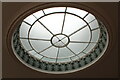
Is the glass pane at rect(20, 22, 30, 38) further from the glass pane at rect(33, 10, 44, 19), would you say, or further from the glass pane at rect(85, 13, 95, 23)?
the glass pane at rect(85, 13, 95, 23)

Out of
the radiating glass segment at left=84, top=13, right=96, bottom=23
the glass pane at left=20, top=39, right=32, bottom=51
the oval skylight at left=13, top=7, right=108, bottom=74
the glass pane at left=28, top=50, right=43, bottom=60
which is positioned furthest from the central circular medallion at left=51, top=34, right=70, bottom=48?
the radiating glass segment at left=84, top=13, right=96, bottom=23

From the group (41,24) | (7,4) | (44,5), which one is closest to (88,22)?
(41,24)

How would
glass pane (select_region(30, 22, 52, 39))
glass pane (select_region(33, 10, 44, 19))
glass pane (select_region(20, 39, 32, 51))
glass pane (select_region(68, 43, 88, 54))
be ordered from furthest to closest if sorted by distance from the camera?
glass pane (select_region(68, 43, 88, 54)) → glass pane (select_region(20, 39, 32, 51)) → glass pane (select_region(30, 22, 52, 39)) → glass pane (select_region(33, 10, 44, 19))

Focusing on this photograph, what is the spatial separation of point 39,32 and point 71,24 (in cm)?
101

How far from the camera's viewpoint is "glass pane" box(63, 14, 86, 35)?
761 centimetres

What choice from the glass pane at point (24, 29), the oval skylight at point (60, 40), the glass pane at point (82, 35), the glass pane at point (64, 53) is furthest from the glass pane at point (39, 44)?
the glass pane at point (82, 35)

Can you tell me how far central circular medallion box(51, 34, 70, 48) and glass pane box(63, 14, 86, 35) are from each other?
179 mm

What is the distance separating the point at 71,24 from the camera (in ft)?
25.6

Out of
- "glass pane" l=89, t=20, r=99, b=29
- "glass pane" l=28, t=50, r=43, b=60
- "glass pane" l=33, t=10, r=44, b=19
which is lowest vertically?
"glass pane" l=28, t=50, r=43, b=60

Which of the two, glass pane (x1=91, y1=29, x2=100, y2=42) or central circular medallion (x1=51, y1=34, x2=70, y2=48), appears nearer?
glass pane (x1=91, y1=29, x2=100, y2=42)

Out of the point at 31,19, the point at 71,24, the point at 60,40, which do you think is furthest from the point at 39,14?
the point at 60,40

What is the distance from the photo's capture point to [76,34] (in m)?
7.98

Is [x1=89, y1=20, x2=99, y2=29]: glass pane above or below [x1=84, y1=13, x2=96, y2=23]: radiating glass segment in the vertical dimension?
below

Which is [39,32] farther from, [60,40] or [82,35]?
[82,35]
